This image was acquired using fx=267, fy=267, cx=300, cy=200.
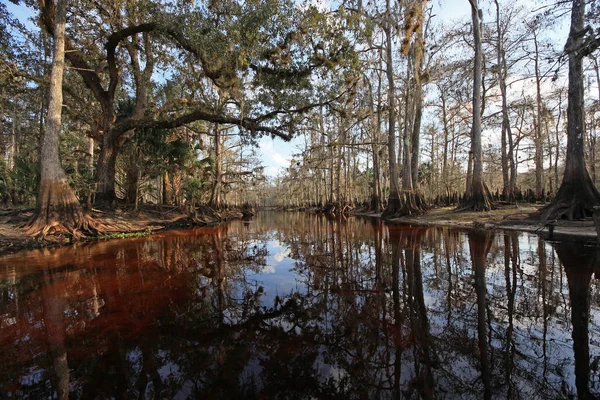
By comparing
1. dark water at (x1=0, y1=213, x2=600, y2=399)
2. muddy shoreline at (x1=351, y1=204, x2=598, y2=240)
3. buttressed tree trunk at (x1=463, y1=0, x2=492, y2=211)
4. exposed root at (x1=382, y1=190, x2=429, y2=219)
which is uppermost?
buttressed tree trunk at (x1=463, y1=0, x2=492, y2=211)

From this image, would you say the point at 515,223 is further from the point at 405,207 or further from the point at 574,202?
the point at 405,207

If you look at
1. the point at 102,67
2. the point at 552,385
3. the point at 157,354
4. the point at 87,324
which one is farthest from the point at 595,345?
the point at 102,67

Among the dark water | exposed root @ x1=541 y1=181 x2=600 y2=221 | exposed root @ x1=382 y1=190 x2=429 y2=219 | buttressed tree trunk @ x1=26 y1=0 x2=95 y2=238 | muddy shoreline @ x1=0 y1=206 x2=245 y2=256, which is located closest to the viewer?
the dark water

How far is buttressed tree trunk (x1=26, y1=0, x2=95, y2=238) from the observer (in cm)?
885

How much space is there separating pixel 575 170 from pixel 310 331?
11.1m

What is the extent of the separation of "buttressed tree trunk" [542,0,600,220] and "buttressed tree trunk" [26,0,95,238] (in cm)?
1603

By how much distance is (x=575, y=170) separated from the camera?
345 inches

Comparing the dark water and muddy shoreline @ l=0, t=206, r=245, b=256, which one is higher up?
muddy shoreline @ l=0, t=206, r=245, b=256

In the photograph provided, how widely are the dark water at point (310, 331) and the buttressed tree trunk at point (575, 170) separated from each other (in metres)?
4.90

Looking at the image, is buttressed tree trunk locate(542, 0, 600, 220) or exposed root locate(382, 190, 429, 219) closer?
buttressed tree trunk locate(542, 0, 600, 220)

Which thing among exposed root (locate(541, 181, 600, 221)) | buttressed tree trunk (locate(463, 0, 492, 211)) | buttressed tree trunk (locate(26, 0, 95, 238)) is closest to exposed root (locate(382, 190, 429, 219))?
buttressed tree trunk (locate(463, 0, 492, 211))

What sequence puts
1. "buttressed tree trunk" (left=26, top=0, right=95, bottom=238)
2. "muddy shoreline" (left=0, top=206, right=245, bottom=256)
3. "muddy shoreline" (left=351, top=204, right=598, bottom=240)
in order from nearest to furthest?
"muddy shoreline" (left=351, top=204, right=598, bottom=240) < "muddy shoreline" (left=0, top=206, right=245, bottom=256) < "buttressed tree trunk" (left=26, top=0, right=95, bottom=238)

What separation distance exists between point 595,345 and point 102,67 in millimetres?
18701

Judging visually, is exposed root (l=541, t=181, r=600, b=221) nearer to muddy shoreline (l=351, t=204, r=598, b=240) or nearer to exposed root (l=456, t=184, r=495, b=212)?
muddy shoreline (l=351, t=204, r=598, b=240)
